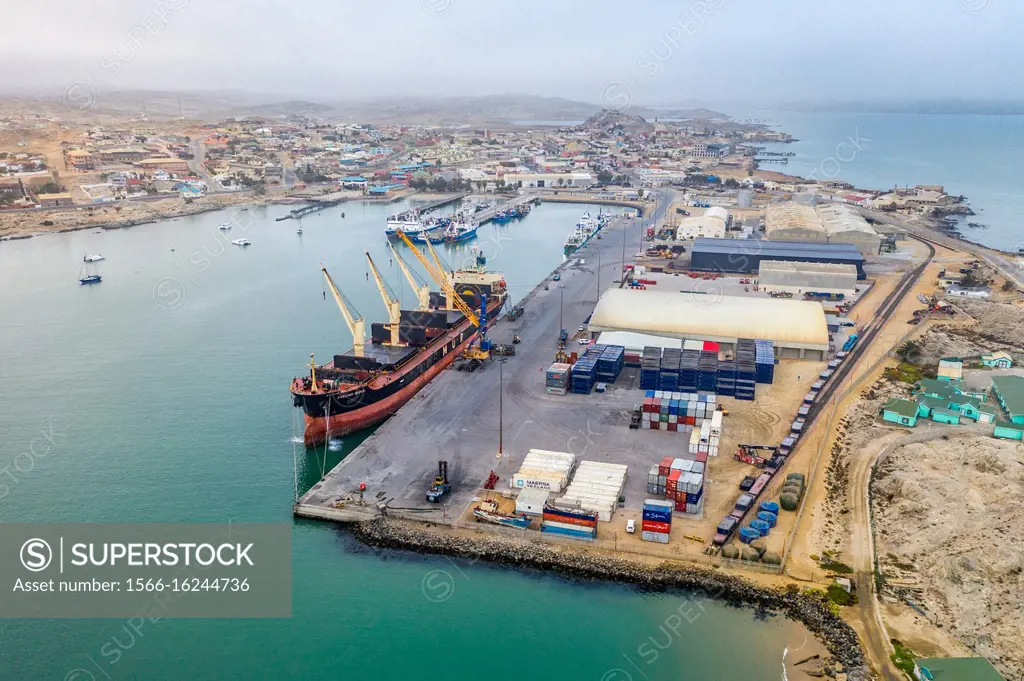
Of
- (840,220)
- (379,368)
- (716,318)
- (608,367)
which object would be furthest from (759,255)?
(379,368)

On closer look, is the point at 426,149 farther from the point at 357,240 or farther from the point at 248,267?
the point at 248,267

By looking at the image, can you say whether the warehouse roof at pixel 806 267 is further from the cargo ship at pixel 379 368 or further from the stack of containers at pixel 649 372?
the cargo ship at pixel 379 368

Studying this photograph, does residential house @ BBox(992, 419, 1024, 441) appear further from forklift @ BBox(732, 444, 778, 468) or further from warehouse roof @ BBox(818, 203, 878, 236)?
warehouse roof @ BBox(818, 203, 878, 236)

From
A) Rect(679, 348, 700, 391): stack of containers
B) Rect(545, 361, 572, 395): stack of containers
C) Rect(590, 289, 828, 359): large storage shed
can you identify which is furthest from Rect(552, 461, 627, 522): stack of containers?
Rect(590, 289, 828, 359): large storage shed

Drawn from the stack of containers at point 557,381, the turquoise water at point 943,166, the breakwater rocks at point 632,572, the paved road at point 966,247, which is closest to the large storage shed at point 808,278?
the paved road at point 966,247

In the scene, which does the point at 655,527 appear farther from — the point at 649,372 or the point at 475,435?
the point at 649,372

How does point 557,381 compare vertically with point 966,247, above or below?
below
